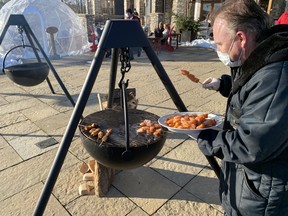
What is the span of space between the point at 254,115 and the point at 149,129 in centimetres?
105

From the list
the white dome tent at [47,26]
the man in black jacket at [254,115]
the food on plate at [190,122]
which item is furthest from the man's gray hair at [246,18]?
the white dome tent at [47,26]

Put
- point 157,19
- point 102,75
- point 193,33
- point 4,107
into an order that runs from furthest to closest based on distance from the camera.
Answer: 1. point 157,19
2. point 193,33
3. point 102,75
4. point 4,107

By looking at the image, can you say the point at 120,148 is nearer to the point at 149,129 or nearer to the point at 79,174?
the point at 149,129

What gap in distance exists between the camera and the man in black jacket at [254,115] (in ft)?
3.32

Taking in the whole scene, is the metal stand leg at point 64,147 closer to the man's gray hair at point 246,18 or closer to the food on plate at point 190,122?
the food on plate at point 190,122

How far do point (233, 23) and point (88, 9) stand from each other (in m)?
37.6

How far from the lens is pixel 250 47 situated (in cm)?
124

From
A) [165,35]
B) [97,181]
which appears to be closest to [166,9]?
[165,35]

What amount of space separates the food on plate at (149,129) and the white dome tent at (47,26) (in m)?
9.64

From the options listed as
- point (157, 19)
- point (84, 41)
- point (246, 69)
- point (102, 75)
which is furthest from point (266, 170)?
point (157, 19)

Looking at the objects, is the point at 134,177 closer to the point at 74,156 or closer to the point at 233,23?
the point at 74,156

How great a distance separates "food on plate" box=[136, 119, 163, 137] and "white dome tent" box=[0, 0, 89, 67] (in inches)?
380

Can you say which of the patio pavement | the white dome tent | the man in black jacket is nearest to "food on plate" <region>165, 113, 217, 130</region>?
the man in black jacket

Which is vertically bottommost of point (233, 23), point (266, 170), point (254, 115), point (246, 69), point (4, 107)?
point (4, 107)
